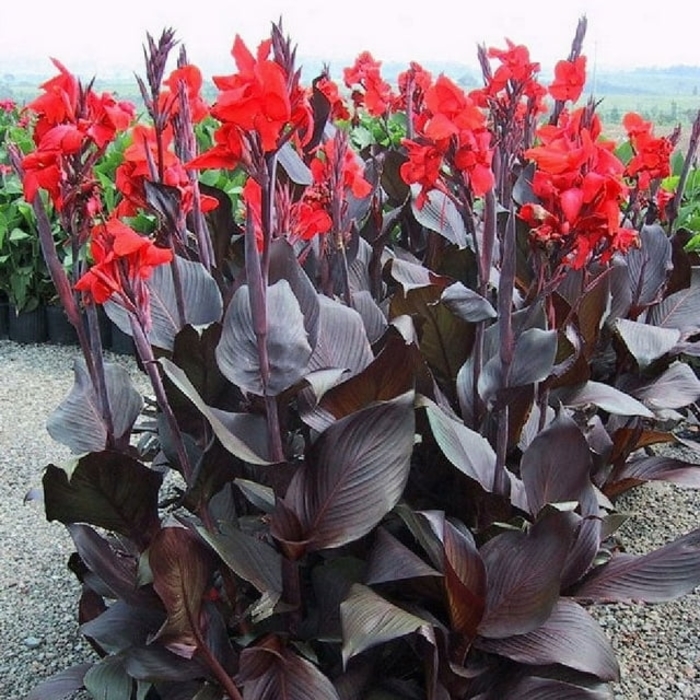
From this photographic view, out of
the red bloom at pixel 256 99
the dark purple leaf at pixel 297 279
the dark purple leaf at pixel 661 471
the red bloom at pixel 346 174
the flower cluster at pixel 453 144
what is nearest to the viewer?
the red bloom at pixel 256 99

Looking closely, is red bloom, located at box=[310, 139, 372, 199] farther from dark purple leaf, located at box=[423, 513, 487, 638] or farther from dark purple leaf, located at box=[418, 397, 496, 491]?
dark purple leaf, located at box=[423, 513, 487, 638]

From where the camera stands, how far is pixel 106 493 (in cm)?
144

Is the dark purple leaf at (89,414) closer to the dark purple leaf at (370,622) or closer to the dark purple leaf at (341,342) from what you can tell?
the dark purple leaf at (341,342)

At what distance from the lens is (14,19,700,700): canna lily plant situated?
1339mm

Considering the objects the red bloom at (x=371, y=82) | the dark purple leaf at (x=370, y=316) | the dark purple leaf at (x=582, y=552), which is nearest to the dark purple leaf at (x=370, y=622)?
the dark purple leaf at (x=582, y=552)

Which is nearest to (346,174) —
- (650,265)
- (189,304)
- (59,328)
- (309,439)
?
(189,304)

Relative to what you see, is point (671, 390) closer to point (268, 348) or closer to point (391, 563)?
point (391, 563)

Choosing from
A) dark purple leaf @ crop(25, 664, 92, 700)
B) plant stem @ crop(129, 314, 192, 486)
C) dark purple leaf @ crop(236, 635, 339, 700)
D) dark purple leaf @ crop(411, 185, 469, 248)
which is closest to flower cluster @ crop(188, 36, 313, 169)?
plant stem @ crop(129, 314, 192, 486)

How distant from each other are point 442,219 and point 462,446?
89 centimetres

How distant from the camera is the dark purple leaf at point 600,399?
6.25 ft

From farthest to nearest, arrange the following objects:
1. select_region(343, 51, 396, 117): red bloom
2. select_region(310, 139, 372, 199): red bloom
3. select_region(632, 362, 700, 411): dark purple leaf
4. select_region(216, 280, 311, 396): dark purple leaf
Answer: select_region(343, 51, 396, 117): red bloom < select_region(632, 362, 700, 411): dark purple leaf < select_region(310, 139, 372, 199): red bloom < select_region(216, 280, 311, 396): dark purple leaf

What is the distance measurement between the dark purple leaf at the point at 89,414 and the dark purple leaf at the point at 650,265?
1.45 meters

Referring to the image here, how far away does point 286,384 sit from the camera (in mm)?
1378

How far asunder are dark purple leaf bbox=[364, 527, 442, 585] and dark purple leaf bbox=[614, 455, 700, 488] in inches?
36.3
